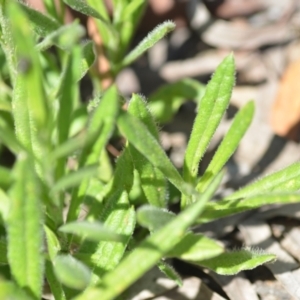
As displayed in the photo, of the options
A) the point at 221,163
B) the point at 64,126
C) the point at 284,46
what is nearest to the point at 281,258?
the point at 221,163

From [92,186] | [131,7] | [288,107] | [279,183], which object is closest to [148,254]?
[279,183]

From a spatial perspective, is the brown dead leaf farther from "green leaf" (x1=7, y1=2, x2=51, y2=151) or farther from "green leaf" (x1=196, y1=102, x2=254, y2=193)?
"green leaf" (x1=7, y1=2, x2=51, y2=151)

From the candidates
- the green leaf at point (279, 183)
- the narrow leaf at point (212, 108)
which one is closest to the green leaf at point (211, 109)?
the narrow leaf at point (212, 108)

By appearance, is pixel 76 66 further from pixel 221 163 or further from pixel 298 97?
pixel 298 97

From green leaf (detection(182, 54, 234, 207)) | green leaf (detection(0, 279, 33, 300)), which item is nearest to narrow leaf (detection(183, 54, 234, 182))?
green leaf (detection(182, 54, 234, 207))

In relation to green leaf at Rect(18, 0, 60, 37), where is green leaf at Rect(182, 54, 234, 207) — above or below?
below

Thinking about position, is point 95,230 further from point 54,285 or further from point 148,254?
point 54,285
